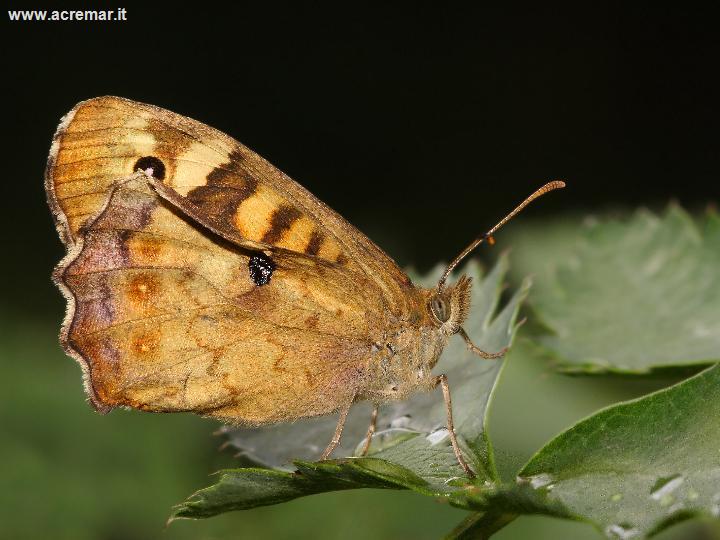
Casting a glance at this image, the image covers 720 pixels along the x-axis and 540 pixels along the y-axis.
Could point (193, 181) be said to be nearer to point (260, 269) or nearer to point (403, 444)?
point (260, 269)

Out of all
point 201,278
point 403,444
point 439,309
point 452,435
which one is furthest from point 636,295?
point 201,278

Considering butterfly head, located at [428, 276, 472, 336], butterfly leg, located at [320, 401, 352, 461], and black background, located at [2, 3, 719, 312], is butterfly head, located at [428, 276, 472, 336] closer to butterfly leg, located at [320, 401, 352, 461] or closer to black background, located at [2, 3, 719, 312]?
butterfly leg, located at [320, 401, 352, 461]

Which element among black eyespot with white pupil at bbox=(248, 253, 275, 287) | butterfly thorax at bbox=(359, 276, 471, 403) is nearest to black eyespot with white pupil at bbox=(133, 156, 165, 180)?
black eyespot with white pupil at bbox=(248, 253, 275, 287)

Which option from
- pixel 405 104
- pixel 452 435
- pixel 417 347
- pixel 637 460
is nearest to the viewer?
pixel 637 460

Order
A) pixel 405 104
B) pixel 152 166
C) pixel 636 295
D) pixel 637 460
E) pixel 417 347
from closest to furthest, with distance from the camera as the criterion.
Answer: pixel 637 460 → pixel 152 166 → pixel 417 347 → pixel 636 295 → pixel 405 104

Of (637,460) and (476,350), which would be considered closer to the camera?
(637,460)

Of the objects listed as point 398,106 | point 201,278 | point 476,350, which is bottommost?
point 476,350

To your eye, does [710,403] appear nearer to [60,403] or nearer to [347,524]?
[347,524]

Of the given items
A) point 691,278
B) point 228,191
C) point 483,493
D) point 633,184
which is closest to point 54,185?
point 228,191
